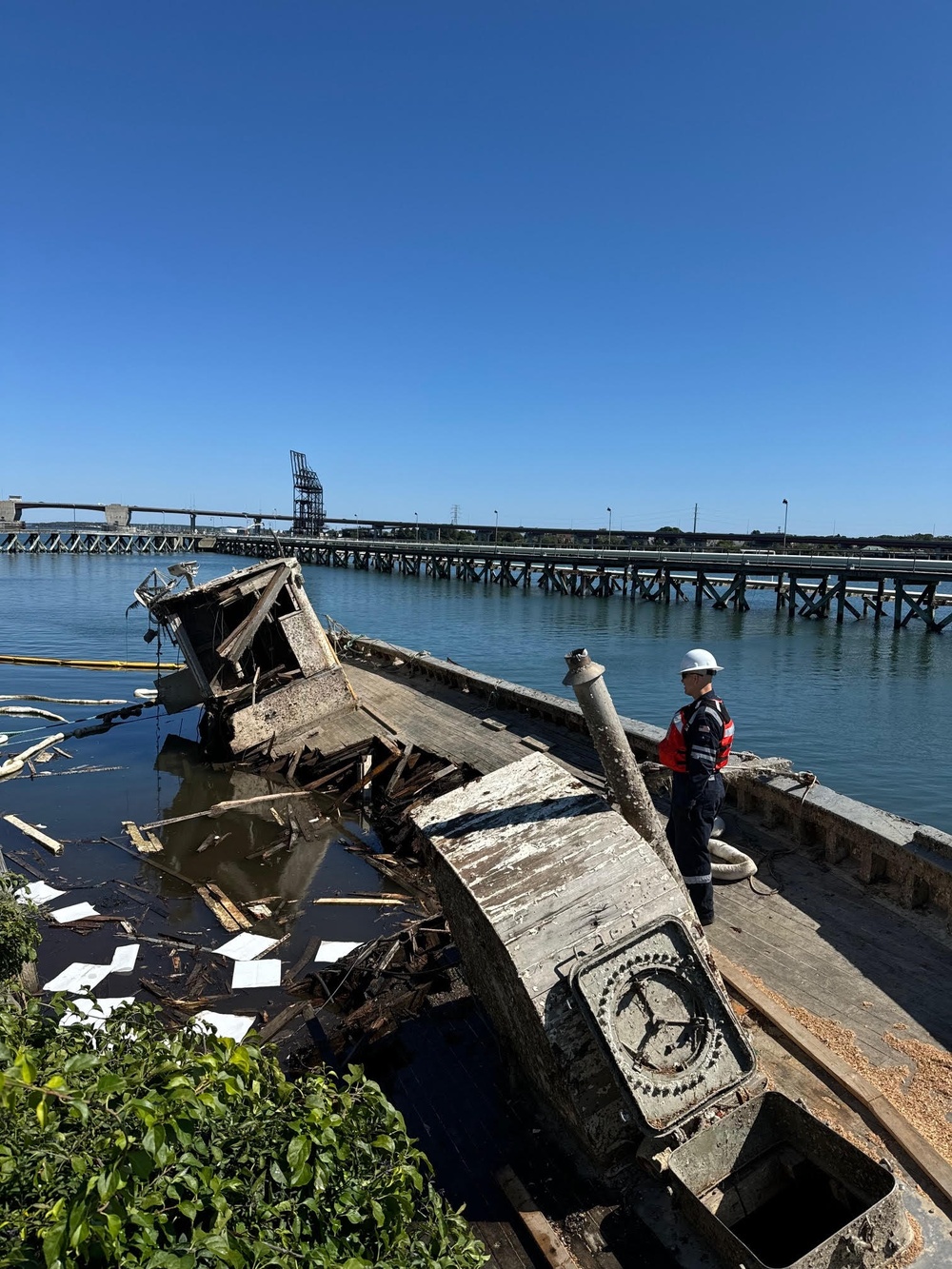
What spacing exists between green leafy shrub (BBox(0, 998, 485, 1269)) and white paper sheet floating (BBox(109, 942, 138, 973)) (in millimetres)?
5700

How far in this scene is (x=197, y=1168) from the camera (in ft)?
6.74

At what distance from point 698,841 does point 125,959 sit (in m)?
6.07

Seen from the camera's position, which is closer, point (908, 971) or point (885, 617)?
point (908, 971)

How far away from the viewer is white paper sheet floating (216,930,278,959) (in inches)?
311

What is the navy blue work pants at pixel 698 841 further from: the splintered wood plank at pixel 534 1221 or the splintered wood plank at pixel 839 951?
the splintered wood plank at pixel 534 1221

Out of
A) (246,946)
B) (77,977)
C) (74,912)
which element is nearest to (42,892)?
(74,912)

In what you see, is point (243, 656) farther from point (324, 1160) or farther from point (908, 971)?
point (324, 1160)

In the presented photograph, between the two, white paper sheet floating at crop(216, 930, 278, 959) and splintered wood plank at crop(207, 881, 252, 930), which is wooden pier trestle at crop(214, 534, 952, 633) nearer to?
splintered wood plank at crop(207, 881, 252, 930)

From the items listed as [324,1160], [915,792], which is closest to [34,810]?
[324,1160]

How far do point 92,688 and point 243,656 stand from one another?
8.92 meters

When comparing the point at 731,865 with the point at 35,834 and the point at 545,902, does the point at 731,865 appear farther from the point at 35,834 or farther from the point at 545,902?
the point at 35,834

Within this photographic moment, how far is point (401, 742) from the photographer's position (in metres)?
13.3

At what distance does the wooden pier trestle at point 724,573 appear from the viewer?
4816cm

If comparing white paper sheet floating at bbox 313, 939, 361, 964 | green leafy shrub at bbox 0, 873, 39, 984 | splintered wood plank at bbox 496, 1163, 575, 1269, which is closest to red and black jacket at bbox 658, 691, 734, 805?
splintered wood plank at bbox 496, 1163, 575, 1269
